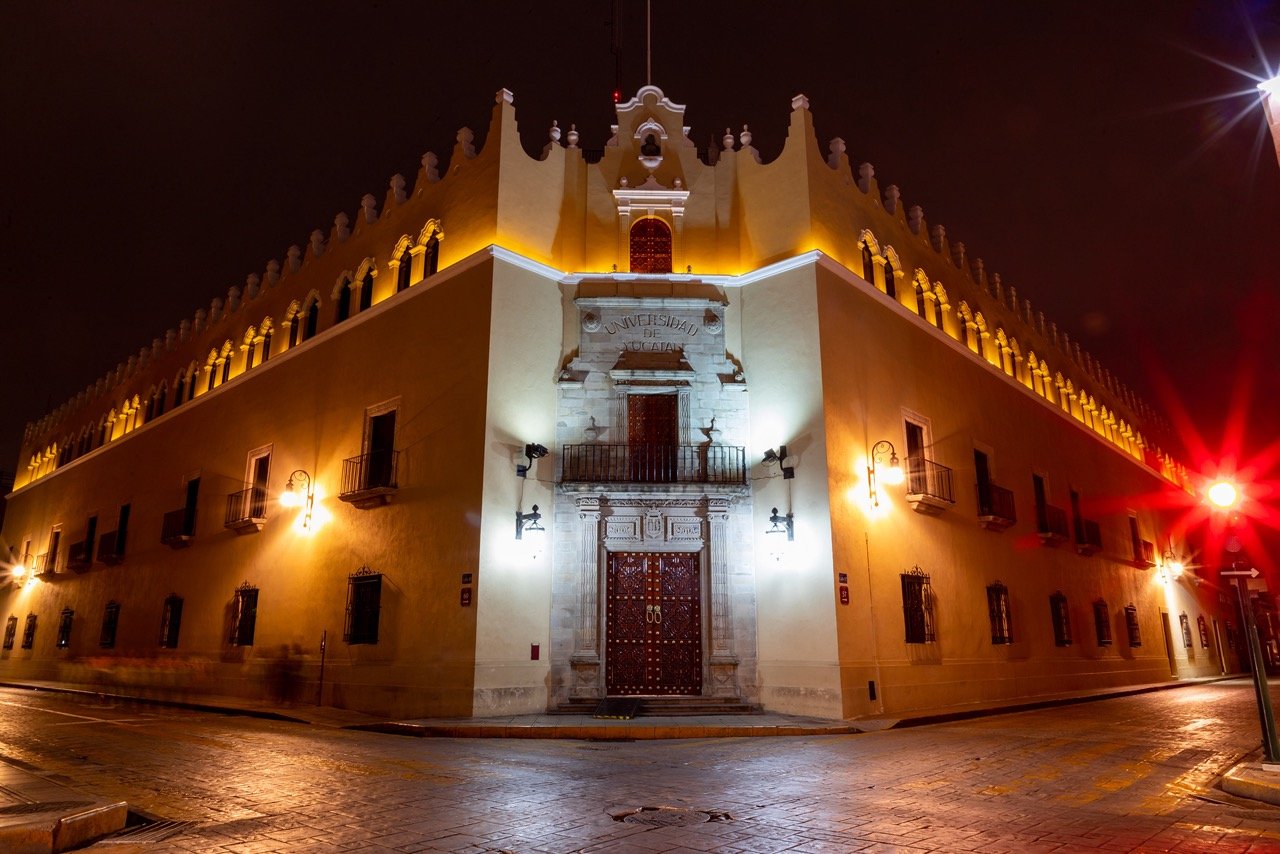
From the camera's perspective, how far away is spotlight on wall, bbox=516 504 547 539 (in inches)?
650

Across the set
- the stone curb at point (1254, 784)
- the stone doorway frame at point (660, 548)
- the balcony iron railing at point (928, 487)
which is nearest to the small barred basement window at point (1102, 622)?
the balcony iron railing at point (928, 487)

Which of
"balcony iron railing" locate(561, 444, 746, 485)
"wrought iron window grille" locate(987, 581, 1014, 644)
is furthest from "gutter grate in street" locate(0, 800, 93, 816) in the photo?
"wrought iron window grille" locate(987, 581, 1014, 644)

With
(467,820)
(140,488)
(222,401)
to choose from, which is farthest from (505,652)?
(140,488)

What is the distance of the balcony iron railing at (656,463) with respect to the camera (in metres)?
17.2

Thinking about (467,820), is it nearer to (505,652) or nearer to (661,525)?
(505,652)

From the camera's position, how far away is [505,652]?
15.8 metres

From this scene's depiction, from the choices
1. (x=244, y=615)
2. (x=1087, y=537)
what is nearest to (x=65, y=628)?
(x=244, y=615)

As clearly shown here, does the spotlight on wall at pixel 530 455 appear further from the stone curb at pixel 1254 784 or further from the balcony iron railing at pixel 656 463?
the stone curb at pixel 1254 784

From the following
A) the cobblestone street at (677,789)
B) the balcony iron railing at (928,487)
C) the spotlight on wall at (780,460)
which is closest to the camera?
the cobblestone street at (677,789)

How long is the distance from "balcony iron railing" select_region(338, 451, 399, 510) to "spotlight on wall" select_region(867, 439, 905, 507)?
991 centimetres

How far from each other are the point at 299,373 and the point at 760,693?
14264 mm

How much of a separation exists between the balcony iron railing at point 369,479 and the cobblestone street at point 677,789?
5154mm

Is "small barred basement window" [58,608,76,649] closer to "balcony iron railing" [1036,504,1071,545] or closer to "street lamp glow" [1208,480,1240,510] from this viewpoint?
"balcony iron railing" [1036,504,1071,545]

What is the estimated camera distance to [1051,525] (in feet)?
83.2
